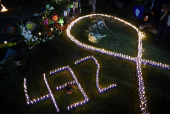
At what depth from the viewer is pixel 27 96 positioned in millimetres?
6145

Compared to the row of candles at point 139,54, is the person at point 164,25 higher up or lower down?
higher up

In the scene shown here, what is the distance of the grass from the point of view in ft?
19.6

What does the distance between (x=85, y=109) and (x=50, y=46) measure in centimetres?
447

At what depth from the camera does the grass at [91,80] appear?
5984 mm

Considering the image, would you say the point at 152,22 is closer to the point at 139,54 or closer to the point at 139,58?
the point at 139,54

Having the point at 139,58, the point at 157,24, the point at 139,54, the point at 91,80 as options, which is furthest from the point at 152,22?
the point at 91,80

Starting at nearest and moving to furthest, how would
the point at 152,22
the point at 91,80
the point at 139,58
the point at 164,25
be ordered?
the point at 91,80 < the point at 139,58 < the point at 164,25 < the point at 152,22

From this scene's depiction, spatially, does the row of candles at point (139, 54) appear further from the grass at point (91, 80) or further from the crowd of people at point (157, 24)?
the crowd of people at point (157, 24)

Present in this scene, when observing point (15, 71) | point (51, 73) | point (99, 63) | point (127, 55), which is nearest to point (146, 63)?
point (127, 55)

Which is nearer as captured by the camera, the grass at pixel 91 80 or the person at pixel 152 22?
the grass at pixel 91 80

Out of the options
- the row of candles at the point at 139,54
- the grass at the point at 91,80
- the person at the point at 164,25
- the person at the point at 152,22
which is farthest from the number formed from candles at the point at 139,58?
the person at the point at 164,25

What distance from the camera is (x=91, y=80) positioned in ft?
22.9

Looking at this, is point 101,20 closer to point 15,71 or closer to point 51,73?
point 51,73

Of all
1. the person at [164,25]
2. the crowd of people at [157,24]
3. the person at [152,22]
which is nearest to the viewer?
the person at [164,25]
